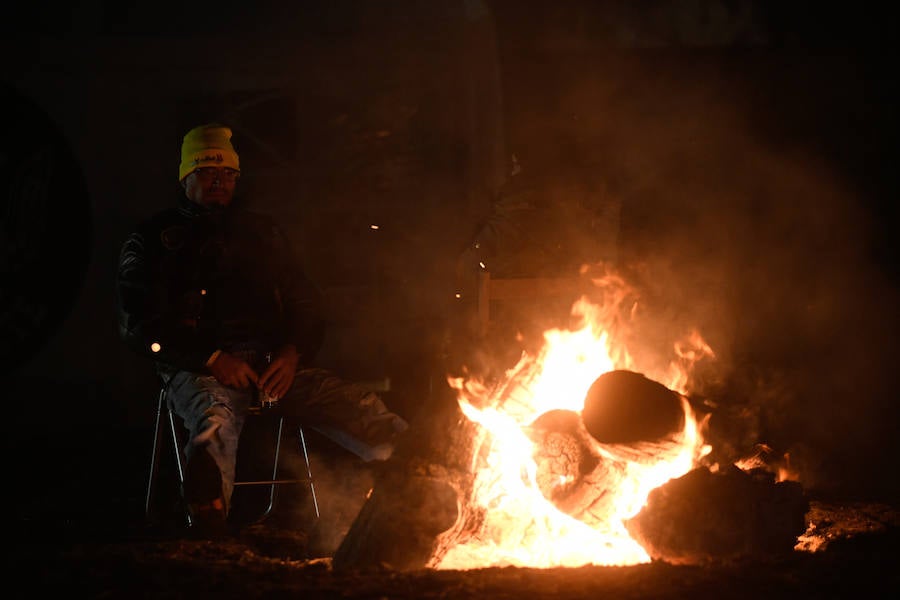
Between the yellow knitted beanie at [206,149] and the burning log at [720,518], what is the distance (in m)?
3.74

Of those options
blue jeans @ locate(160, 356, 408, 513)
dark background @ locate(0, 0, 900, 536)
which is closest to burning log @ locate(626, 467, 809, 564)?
blue jeans @ locate(160, 356, 408, 513)

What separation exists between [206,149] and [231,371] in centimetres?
166

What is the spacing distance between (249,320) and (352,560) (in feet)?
6.73

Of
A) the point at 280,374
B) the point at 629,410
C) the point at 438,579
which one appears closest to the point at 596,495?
the point at 629,410

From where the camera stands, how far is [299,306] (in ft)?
19.2

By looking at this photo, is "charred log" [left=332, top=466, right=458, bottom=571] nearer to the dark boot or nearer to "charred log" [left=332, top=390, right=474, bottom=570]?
"charred log" [left=332, top=390, right=474, bottom=570]

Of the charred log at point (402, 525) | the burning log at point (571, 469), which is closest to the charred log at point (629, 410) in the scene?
the burning log at point (571, 469)

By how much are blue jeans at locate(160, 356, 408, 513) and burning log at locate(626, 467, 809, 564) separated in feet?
6.16

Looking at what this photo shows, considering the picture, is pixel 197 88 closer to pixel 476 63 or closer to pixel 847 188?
pixel 476 63

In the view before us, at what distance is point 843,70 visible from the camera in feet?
22.6

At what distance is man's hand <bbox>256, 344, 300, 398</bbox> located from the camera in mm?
5352

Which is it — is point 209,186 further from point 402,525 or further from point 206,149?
point 402,525

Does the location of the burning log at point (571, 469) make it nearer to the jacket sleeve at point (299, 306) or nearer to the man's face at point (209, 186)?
the jacket sleeve at point (299, 306)

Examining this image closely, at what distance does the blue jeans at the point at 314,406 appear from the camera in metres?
5.16
